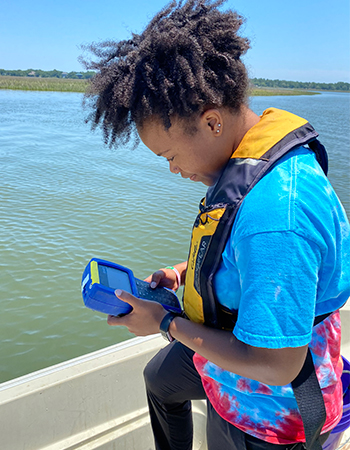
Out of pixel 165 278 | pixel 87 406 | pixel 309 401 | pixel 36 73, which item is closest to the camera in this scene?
pixel 309 401

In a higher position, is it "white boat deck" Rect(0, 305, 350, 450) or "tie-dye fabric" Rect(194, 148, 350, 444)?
"tie-dye fabric" Rect(194, 148, 350, 444)

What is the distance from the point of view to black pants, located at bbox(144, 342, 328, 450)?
4.73 feet

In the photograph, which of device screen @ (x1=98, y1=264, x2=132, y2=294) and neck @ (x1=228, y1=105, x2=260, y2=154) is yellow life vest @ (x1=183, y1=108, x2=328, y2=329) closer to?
neck @ (x1=228, y1=105, x2=260, y2=154)

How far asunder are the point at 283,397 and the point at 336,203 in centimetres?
54

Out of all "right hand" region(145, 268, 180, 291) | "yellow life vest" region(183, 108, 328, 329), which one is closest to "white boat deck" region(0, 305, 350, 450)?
"right hand" region(145, 268, 180, 291)

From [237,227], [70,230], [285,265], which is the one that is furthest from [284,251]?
[70,230]

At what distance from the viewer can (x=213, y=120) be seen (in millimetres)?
1073

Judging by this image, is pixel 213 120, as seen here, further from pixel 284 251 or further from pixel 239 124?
pixel 284 251

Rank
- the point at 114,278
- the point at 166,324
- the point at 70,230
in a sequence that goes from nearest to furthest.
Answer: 1. the point at 166,324
2. the point at 114,278
3. the point at 70,230

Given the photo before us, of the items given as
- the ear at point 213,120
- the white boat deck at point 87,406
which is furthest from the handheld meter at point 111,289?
the white boat deck at point 87,406

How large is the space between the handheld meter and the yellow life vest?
240 mm

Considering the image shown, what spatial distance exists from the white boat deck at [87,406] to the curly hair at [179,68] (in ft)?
4.54

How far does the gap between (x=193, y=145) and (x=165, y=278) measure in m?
0.67

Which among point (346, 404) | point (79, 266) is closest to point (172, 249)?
point (79, 266)
